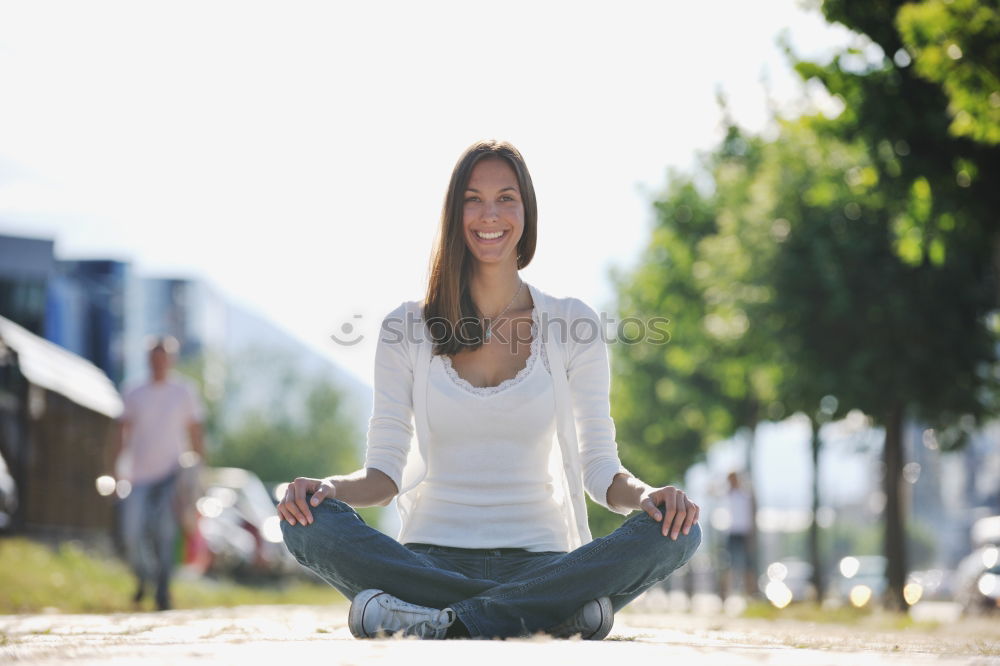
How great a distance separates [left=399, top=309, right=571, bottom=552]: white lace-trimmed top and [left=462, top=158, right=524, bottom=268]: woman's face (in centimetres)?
47

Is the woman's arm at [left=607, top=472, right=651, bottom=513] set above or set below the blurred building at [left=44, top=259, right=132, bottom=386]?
below

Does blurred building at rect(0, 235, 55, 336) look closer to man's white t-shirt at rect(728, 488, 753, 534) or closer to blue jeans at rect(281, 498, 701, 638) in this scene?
man's white t-shirt at rect(728, 488, 753, 534)

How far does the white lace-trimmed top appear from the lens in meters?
5.06

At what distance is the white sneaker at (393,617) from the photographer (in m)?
4.50

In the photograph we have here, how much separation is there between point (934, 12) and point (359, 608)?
28.2ft

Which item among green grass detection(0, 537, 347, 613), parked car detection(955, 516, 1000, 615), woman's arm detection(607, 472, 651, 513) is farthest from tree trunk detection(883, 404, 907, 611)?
woman's arm detection(607, 472, 651, 513)

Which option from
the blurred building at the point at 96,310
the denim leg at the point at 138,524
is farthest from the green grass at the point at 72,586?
the blurred building at the point at 96,310

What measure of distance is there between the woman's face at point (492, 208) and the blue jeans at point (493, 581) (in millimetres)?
1201

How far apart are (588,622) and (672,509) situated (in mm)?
493

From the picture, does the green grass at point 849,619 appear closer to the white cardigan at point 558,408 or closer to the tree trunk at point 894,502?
the white cardigan at point 558,408

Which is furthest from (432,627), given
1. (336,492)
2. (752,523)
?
(752,523)

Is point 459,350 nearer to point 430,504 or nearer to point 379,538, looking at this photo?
point 430,504

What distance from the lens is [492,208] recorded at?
17.6 feet

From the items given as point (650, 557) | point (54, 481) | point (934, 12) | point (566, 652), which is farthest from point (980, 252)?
point (54, 481)
